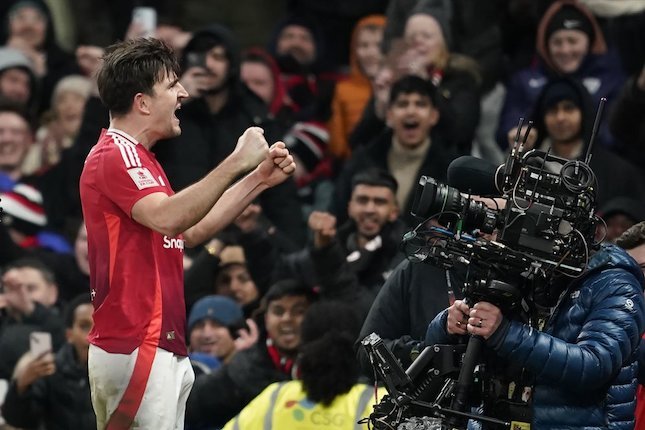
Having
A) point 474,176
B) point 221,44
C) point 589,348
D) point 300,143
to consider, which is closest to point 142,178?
point 474,176

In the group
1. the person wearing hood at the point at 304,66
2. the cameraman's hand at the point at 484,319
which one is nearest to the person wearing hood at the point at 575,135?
the person wearing hood at the point at 304,66

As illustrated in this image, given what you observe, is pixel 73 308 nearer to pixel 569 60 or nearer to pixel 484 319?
pixel 569 60

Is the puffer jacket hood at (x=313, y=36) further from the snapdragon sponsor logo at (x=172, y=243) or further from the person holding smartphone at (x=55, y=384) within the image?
the snapdragon sponsor logo at (x=172, y=243)

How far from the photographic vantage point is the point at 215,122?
11.5 metres

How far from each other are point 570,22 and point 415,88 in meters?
1.31

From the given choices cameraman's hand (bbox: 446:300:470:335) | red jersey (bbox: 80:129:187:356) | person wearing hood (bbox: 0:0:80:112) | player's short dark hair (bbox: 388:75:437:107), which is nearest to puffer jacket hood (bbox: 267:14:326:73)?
person wearing hood (bbox: 0:0:80:112)

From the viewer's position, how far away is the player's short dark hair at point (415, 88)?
11.0 metres

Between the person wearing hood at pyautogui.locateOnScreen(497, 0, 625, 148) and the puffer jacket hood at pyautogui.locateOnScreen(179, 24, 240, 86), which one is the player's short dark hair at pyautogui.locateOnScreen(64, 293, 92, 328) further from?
the person wearing hood at pyautogui.locateOnScreen(497, 0, 625, 148)

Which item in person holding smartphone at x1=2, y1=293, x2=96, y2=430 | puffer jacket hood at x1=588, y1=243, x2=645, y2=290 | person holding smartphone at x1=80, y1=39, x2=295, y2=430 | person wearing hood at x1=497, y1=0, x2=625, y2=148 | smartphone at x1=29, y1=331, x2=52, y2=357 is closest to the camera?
person holding smartphone at x1=80, y1=39, x2=295, y2=430

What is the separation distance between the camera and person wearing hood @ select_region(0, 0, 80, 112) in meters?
13.8

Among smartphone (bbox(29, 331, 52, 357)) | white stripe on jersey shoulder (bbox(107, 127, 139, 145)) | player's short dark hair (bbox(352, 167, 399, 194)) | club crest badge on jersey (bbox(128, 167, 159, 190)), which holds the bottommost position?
smartphone (bbox(29, 331, 52, 357))

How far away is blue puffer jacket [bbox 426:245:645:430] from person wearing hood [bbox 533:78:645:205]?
3845mm

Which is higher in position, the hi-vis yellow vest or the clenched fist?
the clenched fist

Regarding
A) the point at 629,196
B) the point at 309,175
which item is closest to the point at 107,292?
the point at 629,196
